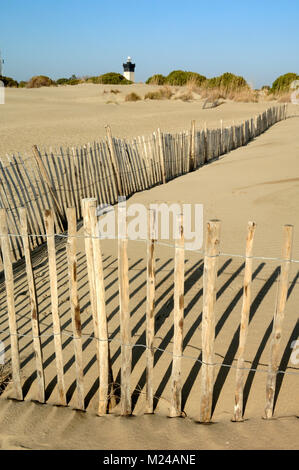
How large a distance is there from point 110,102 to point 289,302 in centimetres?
2242

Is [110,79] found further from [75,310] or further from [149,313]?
[149,313]

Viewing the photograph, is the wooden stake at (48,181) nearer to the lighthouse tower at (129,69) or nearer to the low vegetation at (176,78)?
the low vegetation at (176,78)

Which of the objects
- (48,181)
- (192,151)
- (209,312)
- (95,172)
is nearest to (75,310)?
(209,312)

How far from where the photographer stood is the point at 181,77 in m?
33.8

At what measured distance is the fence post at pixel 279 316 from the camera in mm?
2250

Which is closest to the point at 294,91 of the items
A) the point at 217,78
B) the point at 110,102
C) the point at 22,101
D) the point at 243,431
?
the point at 217,78

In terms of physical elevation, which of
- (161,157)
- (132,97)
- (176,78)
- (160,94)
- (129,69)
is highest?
(129,69)

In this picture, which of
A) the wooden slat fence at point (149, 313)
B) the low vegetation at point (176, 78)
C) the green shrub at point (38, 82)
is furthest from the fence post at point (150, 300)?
the green shrub at point (38, 82)

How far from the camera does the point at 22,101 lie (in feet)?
75.2

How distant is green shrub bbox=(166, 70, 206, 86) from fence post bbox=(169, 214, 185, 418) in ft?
107

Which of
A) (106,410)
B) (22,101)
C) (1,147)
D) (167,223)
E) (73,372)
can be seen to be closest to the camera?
(106,410)

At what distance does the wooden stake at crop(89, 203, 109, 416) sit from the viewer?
2486mm

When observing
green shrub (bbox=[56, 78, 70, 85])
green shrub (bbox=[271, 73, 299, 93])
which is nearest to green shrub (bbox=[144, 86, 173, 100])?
Answer: green shrub (bbox=[271, 73, 299, 93])

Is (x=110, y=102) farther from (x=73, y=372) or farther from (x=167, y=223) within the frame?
(x=73, y=372)
